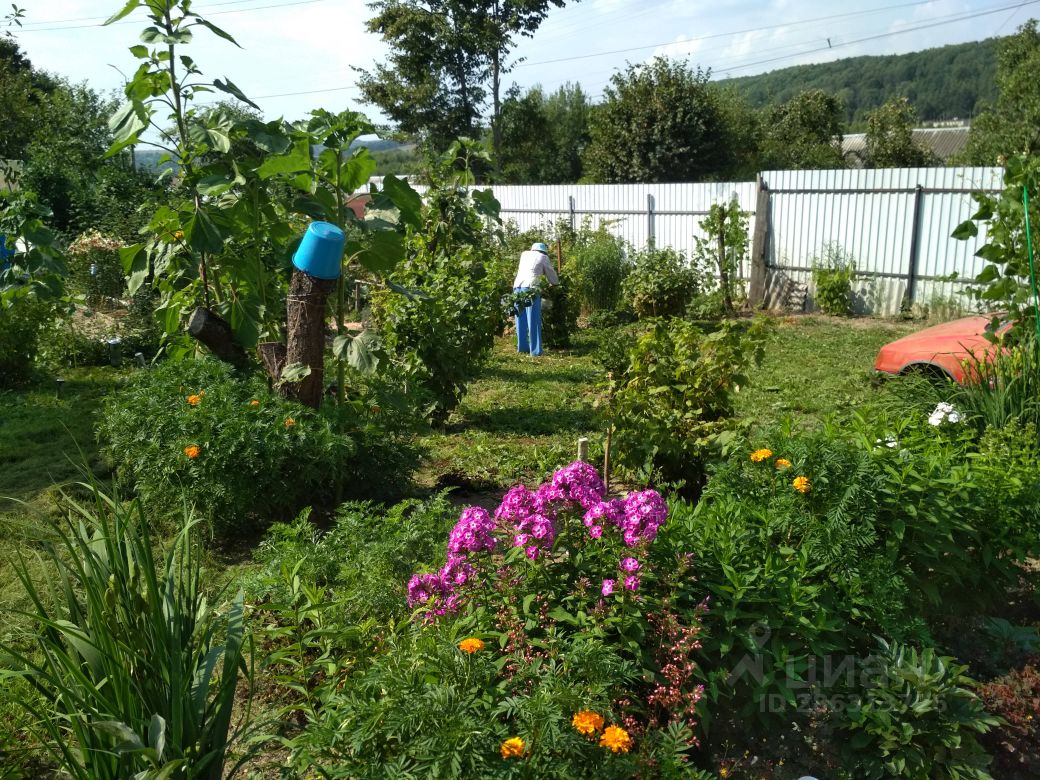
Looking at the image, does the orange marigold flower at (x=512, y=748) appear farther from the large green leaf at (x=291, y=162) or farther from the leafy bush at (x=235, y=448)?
the large green leaf at (x=291, y=162)

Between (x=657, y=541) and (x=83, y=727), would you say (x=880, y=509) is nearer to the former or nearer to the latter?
(x=657, y=541)

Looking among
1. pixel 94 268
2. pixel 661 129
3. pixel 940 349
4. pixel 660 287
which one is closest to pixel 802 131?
pixel 661 129

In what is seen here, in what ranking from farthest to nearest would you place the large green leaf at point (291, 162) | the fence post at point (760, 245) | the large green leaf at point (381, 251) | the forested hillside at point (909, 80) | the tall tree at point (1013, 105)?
the forested hillside at point (909, 80) → the tall tree at point (1013, 105) → the fence post at point (760, 245) → the large green leaf at point (381, 251) → the large green leaf at point (291, 162)

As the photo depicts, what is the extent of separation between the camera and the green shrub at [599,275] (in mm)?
13078

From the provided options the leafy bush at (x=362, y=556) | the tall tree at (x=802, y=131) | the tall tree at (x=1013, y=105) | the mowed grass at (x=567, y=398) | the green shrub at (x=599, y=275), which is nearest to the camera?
the leafy bush at (x=362, y=556)

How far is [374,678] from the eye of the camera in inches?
90.1

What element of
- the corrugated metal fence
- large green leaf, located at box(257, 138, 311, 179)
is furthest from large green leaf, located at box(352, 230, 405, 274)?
the corrugated metal fence

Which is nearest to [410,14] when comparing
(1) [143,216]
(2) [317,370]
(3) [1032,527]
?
(1) [143,216]

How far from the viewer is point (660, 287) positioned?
12.2m

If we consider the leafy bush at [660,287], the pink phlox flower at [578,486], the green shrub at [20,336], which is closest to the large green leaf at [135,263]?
the green shrub at [20,336]

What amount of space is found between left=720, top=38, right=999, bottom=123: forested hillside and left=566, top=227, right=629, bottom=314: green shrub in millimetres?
93739

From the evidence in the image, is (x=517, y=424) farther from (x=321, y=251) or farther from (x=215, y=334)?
(x=321, y=251)

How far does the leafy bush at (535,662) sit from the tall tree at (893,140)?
93.6ft

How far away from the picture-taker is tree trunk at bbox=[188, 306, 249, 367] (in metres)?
5.35
